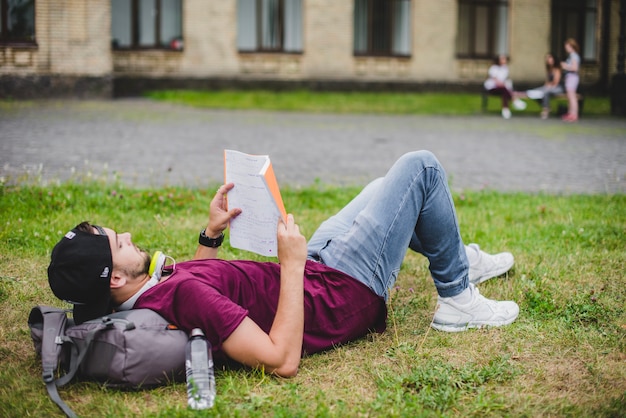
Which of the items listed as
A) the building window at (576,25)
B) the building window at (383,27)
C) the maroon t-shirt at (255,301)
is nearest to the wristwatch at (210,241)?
the maroon t-shirt at (255,301)

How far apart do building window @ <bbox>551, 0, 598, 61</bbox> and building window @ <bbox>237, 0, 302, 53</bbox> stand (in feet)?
32.4

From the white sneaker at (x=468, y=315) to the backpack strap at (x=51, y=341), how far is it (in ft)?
6.35

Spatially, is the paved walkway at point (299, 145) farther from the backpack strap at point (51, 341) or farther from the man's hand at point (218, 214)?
the backpack strap at point (51, 341)

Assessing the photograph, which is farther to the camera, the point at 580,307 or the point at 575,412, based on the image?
the point at 580,307

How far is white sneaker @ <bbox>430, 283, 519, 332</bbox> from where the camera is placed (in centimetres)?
415

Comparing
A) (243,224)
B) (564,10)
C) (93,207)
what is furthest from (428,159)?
(564,10)

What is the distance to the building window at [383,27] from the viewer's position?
25219 millimetres

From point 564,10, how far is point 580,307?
2599 cm

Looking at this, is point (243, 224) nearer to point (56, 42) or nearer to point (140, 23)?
point (56, 42)

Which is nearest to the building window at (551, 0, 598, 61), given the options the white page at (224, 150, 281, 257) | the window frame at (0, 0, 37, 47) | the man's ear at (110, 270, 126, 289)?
the window frame at (0, 0, 37, 47)

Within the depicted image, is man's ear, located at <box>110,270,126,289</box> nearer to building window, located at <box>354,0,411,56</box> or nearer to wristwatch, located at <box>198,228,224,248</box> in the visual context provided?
wristwatch, located at <box>198,228,224,248</box>

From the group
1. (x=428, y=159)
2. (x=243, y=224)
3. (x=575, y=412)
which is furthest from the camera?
(x=428, y=159)

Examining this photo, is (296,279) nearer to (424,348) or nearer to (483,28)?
(424,348)

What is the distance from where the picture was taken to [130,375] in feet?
10.9
